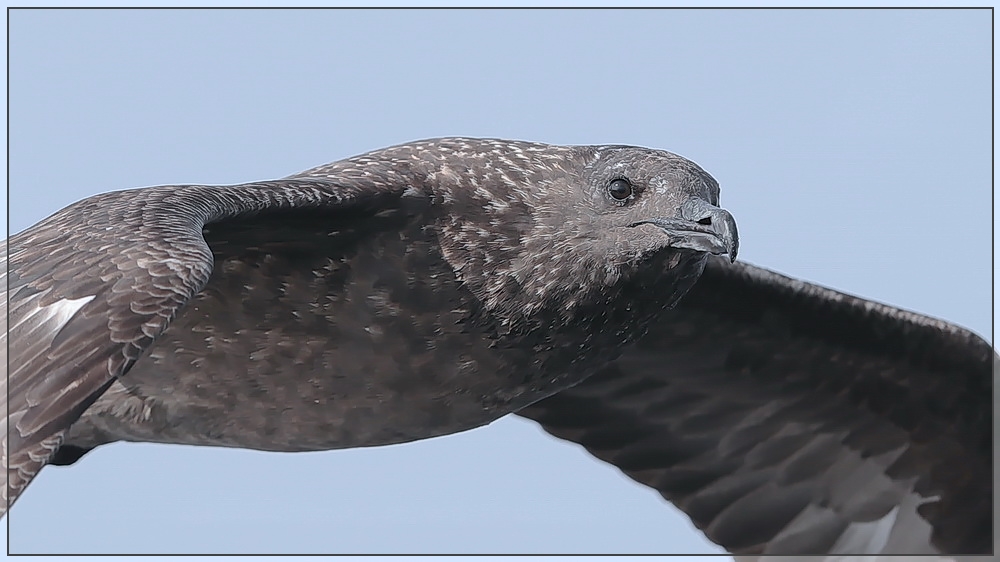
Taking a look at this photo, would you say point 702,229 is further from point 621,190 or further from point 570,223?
point 570,223

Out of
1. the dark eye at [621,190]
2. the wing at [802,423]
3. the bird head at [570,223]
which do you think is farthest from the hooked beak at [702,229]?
the wing at [802,423]

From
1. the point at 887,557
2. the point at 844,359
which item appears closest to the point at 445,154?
the point at 844,359

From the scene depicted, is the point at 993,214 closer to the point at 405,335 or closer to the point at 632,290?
the point at 632,290

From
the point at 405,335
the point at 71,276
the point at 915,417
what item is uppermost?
the point at 71,276

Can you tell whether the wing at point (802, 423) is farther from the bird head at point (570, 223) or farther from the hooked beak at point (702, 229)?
the hooked beak at point (702, 229)

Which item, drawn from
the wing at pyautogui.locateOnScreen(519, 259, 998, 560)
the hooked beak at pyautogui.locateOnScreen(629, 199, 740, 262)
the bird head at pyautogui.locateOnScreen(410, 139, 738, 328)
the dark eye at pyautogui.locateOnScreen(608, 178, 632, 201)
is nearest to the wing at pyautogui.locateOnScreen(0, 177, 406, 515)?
the bird head at pyautogui.locateOnScreen(410, 139, 738, 328)

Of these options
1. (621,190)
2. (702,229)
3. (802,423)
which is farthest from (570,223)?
(802,423)

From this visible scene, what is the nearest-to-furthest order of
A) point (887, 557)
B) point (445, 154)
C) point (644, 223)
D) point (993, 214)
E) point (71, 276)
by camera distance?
point (71, 276), point (644, 223), point (445, 154), point (993, 214), point (887, 557)
